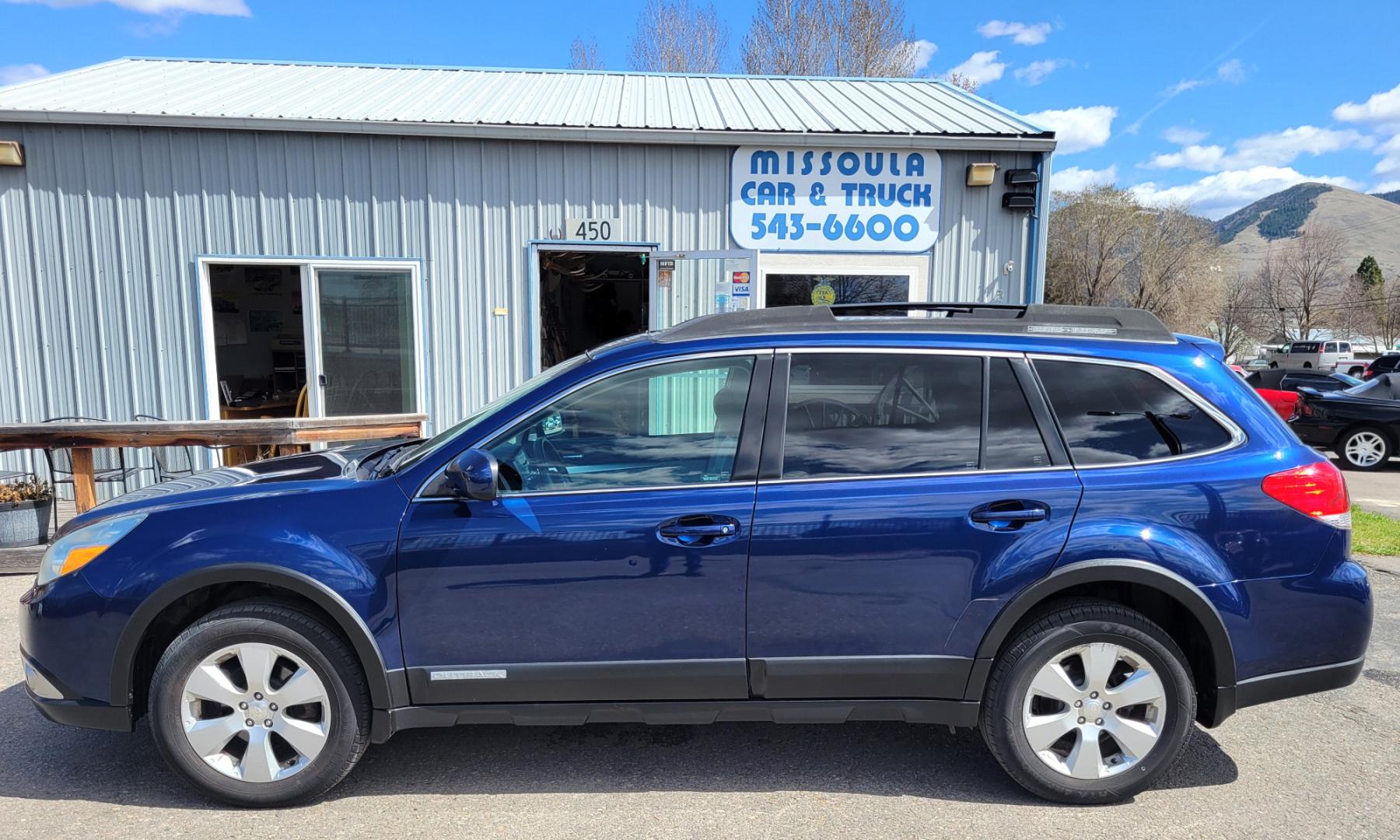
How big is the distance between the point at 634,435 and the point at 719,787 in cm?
137

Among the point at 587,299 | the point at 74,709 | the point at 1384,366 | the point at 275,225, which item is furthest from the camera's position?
the point at 1384,366

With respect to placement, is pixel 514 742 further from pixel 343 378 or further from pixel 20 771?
pixel 343 378

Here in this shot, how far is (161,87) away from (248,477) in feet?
24.1

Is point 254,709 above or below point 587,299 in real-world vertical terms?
below

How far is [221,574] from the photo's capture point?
2.72 metres

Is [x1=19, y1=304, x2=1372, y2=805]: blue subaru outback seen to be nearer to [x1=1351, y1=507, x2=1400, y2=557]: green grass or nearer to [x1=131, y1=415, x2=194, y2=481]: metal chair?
[x1=1351, y1=507, x2=1400, y2=557]: green grass

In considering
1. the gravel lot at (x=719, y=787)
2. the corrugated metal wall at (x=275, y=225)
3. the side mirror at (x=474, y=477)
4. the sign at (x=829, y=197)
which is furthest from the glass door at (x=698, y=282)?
the side mirror at (x=474, y=477)

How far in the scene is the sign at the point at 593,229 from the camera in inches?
303

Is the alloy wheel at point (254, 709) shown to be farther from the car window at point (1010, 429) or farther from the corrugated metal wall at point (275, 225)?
the corrugated metal wall at point (275, 225)

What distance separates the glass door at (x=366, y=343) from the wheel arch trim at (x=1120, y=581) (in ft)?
20.8

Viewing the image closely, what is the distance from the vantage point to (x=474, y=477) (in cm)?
269

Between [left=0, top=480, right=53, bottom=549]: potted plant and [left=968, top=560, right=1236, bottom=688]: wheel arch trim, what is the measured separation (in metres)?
6.53

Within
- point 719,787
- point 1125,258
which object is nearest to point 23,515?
point 719,787

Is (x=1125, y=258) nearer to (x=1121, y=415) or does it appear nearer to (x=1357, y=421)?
(x=1357, y=421)
